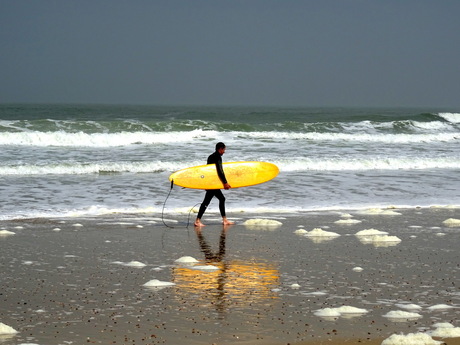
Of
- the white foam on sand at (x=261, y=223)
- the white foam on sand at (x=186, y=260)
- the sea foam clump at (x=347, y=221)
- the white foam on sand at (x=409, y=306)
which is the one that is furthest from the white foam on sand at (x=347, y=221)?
the white foam on sand at (x=409, y=306)

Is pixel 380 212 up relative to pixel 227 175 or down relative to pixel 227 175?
down

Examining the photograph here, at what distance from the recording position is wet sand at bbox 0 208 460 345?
5578 mm

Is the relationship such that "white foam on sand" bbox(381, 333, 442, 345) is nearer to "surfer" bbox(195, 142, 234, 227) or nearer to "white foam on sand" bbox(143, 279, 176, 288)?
"white foam on sand" bbox(143, 279, 176, 288)

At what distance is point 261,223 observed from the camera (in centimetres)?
1141

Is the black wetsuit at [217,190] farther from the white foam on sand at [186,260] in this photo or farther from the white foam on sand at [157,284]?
the white foam on sand at [157,284]

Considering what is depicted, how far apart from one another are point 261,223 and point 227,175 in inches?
77.7

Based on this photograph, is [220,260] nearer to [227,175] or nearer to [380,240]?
[380,240]

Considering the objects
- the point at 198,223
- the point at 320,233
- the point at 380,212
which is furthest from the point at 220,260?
the point at 380,212

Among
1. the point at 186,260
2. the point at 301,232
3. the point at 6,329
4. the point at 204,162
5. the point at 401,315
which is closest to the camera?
the point at 6,329

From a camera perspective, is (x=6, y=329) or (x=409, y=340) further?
(x=6, y=329)

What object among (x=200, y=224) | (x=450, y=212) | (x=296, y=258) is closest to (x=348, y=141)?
(x=450, y=212)

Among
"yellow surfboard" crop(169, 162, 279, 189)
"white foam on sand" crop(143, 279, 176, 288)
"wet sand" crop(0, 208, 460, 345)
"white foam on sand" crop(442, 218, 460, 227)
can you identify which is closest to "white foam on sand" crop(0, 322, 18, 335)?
"wet sand" crop(0, 208, 460, 345)

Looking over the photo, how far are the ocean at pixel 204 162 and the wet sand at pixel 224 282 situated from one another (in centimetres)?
238

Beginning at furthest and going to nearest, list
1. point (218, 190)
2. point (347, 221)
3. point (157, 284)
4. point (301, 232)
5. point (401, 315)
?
point (218, 190) → point (347, 221) → point (301, 232) → point (157, 284) → point (401, 315)
